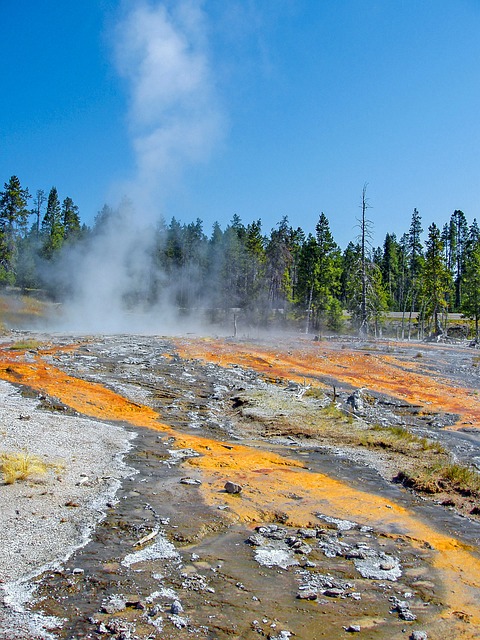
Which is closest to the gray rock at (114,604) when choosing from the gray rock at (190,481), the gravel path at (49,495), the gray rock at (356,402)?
the gravel path at (49,495)

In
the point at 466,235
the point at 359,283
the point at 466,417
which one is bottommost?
the point at 466,417

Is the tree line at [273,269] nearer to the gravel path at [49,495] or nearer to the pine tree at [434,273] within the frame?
the pine tree at [434,273]

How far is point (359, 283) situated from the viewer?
4659cm

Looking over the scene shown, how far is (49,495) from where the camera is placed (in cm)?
767

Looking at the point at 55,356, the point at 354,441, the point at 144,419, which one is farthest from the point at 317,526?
the point at 55,356

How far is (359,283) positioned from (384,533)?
40.5 m

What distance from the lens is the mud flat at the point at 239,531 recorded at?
16.7 ft

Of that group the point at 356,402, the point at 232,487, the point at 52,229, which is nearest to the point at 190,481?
the point at 232,487

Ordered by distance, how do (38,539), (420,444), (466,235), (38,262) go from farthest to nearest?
(466,235) → (38,262) → (420,444) → (38,539)

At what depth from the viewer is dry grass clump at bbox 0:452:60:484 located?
26.1 ft

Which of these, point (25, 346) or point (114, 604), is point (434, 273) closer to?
point (25, 346)

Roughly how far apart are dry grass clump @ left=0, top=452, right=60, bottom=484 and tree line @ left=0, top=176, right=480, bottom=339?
3718cm

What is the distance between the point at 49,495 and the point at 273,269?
62778 millimetres

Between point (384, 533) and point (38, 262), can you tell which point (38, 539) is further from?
point (38, 262)
